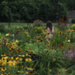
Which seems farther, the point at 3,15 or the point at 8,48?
the point at 3,15

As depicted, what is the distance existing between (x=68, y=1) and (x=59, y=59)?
54231 mm

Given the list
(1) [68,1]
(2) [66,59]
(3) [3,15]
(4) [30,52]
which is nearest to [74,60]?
(2) [66,59]

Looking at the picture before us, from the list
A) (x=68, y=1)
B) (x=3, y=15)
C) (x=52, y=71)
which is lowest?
(x=52, y=71)

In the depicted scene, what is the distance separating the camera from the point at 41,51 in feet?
13.9

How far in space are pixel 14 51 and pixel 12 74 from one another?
134 cm

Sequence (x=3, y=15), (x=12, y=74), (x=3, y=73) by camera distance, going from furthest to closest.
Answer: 1. (x=3, y=15)
2. (x=3, y=73)
3. (x=12, y=74)

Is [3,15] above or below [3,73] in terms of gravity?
above

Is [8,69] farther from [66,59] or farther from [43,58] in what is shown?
[66,59]

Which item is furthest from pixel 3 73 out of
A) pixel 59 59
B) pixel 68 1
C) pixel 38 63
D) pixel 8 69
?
pixel 68 1

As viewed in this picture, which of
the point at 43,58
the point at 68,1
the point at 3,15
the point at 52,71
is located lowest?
the point at 52,71

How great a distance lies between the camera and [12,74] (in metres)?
3.12

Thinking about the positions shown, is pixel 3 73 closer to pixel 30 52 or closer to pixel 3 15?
pixel 30 52

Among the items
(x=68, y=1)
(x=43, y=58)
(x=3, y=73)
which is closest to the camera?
(x=3, y=73)

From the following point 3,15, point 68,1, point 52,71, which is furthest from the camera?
point 68,1
